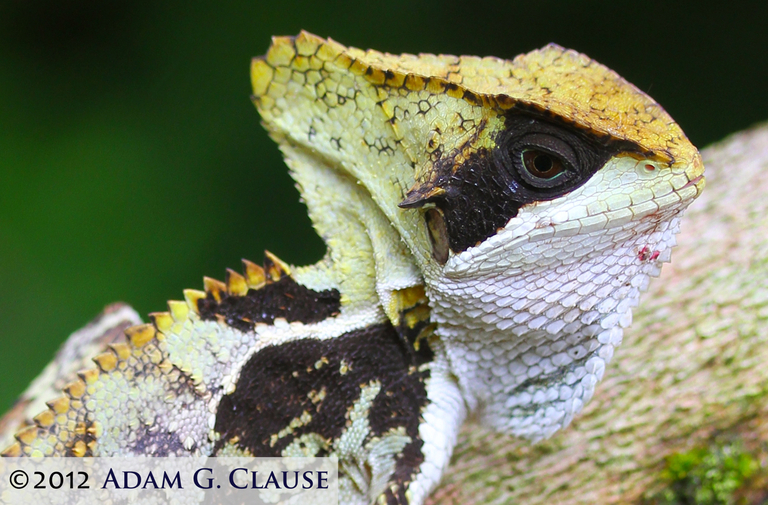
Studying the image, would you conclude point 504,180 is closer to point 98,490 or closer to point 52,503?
point 98,490

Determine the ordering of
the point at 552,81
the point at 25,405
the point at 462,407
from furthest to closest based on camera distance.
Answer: the point at 25,405
the point at 462,407
the point at 552,81

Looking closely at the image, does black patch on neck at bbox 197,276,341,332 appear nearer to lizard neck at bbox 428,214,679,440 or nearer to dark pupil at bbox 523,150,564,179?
lizard neck at bbox 428,214,679,440

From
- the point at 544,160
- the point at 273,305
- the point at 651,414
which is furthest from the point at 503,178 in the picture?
the point at 651,414

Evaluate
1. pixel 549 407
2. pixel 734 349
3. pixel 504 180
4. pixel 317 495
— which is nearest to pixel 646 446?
pixel 734 349

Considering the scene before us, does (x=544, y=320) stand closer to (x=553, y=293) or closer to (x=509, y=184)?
(x=553, y=293)

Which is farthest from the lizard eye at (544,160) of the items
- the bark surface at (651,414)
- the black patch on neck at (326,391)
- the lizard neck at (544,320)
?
the bark surface at (651,414)
